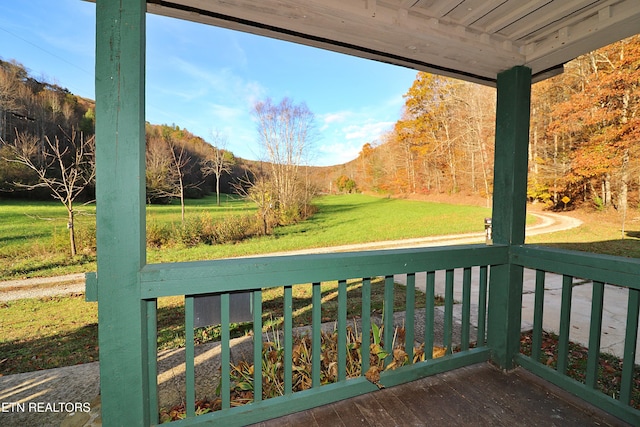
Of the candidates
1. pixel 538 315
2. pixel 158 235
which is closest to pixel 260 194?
pixel 158 235

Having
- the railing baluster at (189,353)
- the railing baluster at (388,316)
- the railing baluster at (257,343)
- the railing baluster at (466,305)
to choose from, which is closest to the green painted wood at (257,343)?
the railing baluster at (257,343)

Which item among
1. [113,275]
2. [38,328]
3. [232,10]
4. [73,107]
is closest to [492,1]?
[232,10]

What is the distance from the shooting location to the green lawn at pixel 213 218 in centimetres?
568

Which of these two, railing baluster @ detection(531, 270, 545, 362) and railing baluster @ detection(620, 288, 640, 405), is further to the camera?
railing baluster @ detection(531, 270, 545, 362)

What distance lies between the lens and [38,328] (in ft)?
11.4

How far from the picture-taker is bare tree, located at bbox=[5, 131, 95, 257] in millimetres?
5332

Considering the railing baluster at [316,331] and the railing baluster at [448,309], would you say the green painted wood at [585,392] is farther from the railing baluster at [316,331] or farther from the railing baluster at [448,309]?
the railing baluster at [316,331]

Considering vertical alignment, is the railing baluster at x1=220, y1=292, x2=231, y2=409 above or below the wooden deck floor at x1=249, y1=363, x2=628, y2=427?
above

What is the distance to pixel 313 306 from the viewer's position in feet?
4.33

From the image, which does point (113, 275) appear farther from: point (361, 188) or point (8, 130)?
point (361, 188)

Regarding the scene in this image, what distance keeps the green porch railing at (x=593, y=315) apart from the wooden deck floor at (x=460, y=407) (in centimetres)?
6

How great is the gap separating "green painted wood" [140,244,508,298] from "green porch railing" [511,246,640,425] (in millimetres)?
418

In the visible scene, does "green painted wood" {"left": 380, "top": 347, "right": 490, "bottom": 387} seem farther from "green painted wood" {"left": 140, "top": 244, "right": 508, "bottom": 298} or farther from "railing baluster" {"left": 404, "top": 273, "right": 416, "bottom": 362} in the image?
"green painted wood" {"left": 140, "top": 244, "right": 508, "bottom": 298}

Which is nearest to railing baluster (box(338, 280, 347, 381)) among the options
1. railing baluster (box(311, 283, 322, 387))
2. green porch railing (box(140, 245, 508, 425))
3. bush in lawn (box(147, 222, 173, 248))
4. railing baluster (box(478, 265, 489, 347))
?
green porch railing (box(140, 245, 508, 425))
